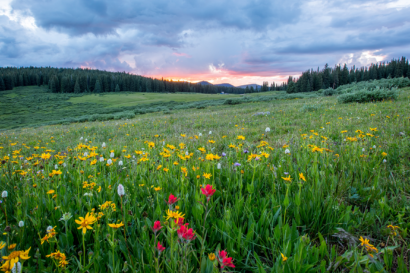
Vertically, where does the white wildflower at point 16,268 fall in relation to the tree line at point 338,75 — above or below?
below

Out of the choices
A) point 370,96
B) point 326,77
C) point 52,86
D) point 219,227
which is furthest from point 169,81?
point 219,227

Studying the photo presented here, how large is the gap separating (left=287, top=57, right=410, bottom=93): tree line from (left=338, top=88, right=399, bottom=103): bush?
205 feet

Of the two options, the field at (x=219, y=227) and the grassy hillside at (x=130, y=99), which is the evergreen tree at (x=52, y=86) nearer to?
the grassy hillside at (x=130, y=99)

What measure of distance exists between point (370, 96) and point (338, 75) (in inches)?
3104

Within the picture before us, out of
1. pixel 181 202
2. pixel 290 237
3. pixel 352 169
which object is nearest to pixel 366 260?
pixel 290 237

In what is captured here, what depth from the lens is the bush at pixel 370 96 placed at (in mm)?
11633

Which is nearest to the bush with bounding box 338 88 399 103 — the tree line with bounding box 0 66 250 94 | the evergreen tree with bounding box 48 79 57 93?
the tree line with bounding box 0 66 250 94

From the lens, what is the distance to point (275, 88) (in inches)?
5197

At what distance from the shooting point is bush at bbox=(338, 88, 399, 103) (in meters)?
11.6

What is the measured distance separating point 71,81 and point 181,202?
12138cm

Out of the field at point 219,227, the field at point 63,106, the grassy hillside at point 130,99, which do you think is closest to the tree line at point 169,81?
the field at point 63,106

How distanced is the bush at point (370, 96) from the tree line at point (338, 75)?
62495 millimetres

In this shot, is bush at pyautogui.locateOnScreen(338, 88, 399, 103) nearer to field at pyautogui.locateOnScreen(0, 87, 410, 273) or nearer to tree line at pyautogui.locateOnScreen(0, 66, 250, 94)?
field at pyautogui.locateOnScreen(0, 87, 410, 273)

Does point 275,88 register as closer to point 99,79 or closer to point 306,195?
point 99,79
